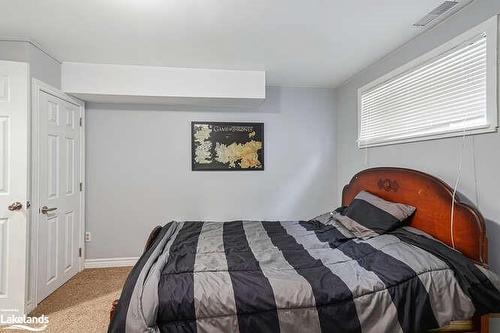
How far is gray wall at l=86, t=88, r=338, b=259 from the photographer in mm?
3447

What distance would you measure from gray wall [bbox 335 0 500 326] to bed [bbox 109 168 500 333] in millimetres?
124

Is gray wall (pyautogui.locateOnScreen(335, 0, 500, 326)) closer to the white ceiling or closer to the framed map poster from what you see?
the white ceiling

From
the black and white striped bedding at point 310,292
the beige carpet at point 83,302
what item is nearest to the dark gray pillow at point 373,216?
the black and white striped bedding at point 310,292

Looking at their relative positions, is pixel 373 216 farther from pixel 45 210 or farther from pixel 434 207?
pixel 45 210

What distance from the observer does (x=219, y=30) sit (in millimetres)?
2211

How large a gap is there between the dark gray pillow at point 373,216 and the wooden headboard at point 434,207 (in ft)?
0.32

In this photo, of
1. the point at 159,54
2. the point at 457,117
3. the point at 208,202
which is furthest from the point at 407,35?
the point at 208,202

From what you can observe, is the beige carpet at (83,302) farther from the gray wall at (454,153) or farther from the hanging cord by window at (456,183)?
the gray wall at (454,153)

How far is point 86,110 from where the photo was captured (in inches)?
133

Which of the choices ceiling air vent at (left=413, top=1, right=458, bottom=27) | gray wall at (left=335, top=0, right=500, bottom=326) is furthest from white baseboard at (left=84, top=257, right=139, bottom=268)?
ceiling air vent at (left=413, top=1, right=458, bottom=27)

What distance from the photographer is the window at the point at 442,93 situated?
5.58 feet

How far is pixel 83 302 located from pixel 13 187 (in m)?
1.22

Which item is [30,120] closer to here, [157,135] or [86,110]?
[86,110]

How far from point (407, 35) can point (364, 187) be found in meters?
A: 1.42
